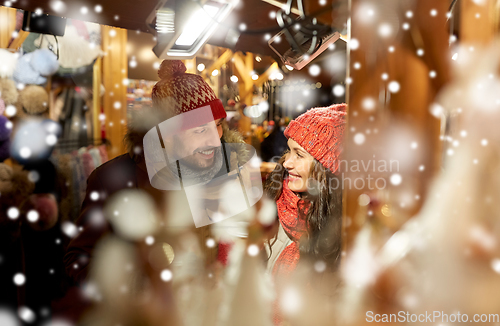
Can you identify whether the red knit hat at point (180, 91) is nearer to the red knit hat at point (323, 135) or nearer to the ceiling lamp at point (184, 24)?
the ceiling lamp at point (184, 24)

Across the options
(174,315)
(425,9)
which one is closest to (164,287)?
(174,315)

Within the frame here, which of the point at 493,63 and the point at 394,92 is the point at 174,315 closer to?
the point at 394,92

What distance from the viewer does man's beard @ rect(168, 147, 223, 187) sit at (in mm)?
938

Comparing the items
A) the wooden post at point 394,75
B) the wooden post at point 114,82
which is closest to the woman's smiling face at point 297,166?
the wooden post at point 394,75

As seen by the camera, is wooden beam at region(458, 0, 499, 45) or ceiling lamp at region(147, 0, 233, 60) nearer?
ceiling lamp at region(147, 0, 233, 60)

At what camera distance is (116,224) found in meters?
0.94

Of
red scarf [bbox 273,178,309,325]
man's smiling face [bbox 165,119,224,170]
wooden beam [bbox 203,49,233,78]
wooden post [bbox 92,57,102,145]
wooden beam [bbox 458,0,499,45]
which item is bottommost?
red scarf [bbox 273,178,309,325]

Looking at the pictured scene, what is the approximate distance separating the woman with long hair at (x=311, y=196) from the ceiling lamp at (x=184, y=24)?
0.44 metres

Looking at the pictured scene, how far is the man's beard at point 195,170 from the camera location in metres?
0.94

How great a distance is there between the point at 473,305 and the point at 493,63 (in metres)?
0.94

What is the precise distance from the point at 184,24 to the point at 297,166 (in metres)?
0.60

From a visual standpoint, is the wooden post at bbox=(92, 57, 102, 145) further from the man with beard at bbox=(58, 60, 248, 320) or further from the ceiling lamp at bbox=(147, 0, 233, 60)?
the ceiling lamp at bbox=(147, 0, 233, 60)

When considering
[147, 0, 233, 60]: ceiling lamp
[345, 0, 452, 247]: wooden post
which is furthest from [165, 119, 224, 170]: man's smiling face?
[345, 0, 452, 247]: wooden post

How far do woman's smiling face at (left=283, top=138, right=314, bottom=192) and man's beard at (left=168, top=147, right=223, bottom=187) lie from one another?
0.82 feet
